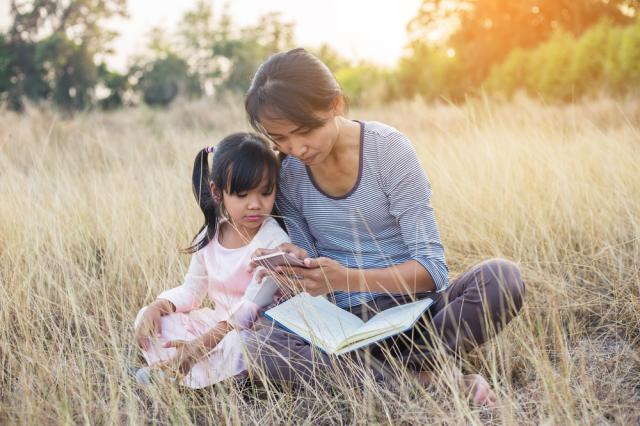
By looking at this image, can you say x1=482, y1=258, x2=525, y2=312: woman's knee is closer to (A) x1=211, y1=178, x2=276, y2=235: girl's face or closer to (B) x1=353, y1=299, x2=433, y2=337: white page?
(B) x1=353, y1=299, x2=433, y2=337: white page

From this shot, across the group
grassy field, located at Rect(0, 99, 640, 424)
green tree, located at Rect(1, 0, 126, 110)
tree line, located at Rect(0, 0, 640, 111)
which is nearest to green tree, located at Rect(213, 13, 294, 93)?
tree line, located at Rect(0, 0, 640, 111)

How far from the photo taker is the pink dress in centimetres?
229

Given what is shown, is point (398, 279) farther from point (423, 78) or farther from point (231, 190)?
point (423, 78)

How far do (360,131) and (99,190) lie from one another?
7.73 ft

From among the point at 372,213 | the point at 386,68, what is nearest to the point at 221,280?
the point at 372,213

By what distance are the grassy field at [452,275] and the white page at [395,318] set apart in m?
0.20

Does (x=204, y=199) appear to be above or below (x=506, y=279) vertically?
above

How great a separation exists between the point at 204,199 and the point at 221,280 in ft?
1.16

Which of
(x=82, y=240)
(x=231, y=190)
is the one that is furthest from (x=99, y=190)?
(x=231, y=190)

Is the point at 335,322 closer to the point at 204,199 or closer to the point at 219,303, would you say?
the point at 219,303

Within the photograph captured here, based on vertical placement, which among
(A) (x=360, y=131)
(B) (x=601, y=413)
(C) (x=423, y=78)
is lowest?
(C) (x=423, y=78)

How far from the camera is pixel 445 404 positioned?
201 centimetres

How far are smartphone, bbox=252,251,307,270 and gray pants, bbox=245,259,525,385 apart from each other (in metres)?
0.26

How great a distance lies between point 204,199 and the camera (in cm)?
268
